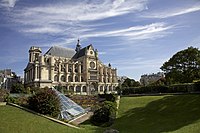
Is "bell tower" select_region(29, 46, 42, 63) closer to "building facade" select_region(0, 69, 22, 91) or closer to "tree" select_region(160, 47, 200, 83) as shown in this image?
"building facade" select_region(0, 69, 22, 91)

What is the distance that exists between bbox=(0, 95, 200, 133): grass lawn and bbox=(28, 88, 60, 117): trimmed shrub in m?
1.39

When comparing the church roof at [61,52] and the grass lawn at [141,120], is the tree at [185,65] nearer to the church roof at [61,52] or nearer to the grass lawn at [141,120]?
the grass lawn at [141,120]

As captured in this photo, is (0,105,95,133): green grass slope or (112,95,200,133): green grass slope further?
(112,95,200,133): green grass slope

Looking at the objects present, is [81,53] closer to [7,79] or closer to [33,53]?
[33,53]

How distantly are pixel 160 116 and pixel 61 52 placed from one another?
222 ft

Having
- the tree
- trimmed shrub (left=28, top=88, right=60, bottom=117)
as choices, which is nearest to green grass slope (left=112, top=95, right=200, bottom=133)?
trimmed shrub (left=28, top=88, right=60, bottom=117)

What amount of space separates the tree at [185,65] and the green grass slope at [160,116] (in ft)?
56.4

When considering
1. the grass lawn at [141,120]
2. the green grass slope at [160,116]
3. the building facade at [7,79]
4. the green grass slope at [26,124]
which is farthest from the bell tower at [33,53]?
the green grass slope at [26,124]

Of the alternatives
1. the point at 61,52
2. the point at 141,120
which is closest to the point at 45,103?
the point at 141,120

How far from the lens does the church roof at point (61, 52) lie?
8245 centimetres

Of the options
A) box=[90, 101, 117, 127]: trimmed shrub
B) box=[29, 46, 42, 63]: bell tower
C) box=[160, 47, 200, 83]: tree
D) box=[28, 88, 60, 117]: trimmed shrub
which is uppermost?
box=[29, 46, 42, 63]: bell tower

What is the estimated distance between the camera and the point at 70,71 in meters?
82.4

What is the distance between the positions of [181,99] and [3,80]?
92.0 meters

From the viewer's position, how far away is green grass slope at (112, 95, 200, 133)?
18.0 m
